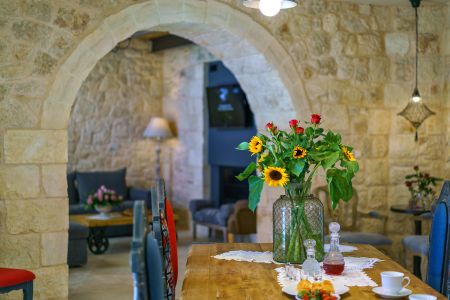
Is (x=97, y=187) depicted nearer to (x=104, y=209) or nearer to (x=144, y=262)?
(x=104, y=209)

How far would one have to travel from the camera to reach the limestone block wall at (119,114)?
29.4 ft

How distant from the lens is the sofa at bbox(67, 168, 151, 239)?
8.11 m

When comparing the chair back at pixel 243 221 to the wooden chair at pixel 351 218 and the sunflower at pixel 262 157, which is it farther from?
the sunflower at pixel 262 157

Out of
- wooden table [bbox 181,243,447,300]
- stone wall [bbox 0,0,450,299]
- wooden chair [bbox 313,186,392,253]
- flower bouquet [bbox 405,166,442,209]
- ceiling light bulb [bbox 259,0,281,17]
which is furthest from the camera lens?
flower bouquet [bbox 405,166,442,209]

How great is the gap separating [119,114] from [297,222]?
6.66 metres

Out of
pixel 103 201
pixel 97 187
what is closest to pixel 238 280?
pixel 103 201

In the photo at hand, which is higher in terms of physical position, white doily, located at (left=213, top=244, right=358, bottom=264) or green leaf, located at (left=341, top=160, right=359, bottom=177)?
green leaf, located at (left=341, top=160, right=359, bottom=177)

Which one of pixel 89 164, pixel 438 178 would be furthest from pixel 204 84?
pixel 438 178

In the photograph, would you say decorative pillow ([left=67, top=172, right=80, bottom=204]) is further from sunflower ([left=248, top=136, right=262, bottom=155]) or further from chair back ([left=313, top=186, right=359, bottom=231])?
sunflower ([left=248, top=136, right=262, bottom=155])

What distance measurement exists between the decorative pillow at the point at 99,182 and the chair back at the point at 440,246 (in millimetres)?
5860

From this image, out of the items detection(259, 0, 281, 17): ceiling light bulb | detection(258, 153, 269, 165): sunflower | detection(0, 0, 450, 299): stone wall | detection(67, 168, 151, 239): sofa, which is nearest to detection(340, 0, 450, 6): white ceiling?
detection(0, 0, 450, 299): stone wall

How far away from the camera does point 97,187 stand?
8461 mm

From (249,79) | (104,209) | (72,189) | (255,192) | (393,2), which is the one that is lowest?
(104,209)

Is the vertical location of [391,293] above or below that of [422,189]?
below
